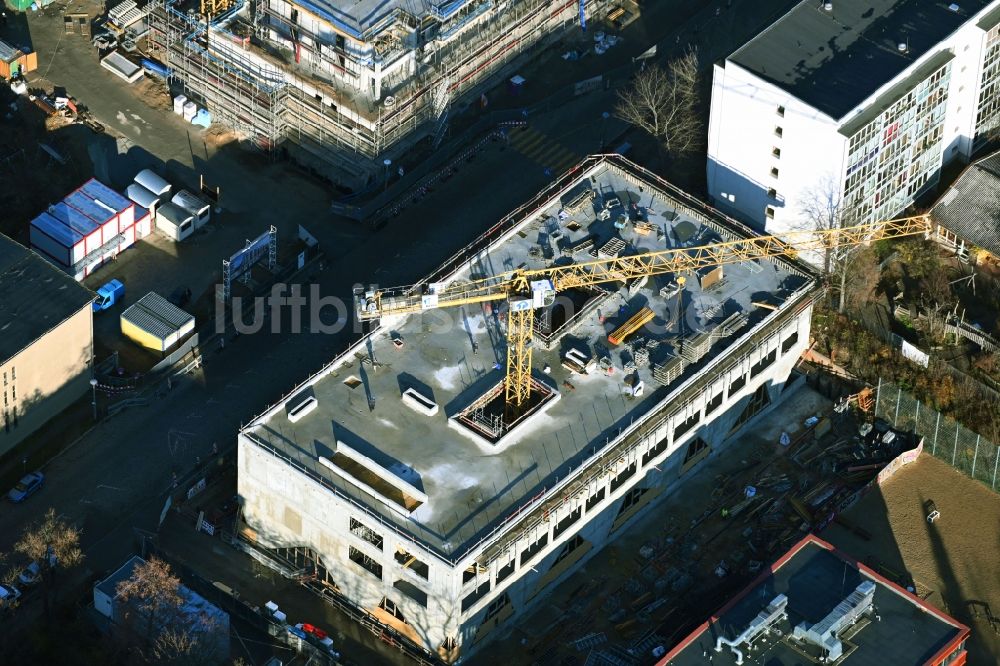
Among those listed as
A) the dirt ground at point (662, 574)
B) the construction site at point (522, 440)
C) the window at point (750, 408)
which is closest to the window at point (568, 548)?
the construction site at point (522, 440)

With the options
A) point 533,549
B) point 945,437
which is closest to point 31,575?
point 533,549

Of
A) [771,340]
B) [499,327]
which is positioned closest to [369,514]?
[499,327]

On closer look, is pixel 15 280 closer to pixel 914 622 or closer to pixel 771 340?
pixel 771 340

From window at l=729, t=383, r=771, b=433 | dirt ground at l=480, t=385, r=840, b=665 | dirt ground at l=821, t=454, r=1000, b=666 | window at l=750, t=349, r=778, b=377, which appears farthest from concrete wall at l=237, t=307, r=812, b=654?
dirt ground at l=821, t=454, r=1000, b=666

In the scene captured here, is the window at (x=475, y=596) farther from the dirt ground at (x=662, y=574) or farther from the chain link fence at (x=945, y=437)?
the chain link fence at (x=945, y=437)

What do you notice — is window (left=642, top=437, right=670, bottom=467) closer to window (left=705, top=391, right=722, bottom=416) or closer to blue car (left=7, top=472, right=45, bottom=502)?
window (left=705, top=391, right=722, bottom=416)

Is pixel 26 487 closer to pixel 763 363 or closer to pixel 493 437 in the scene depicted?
pixel 493 437
